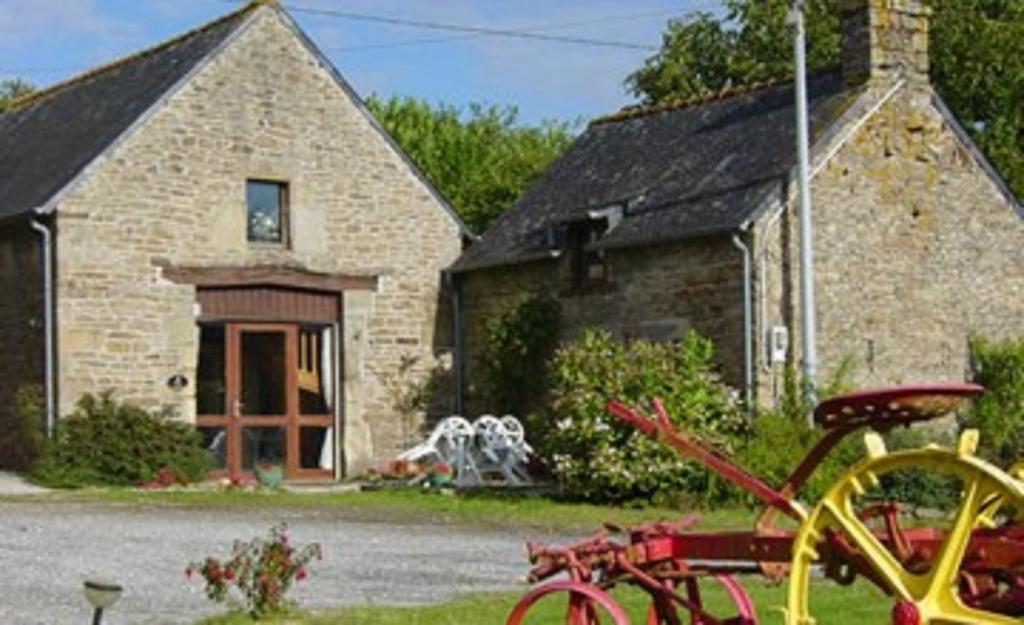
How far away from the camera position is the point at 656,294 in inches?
959

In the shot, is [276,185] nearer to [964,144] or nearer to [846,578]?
[964,144]

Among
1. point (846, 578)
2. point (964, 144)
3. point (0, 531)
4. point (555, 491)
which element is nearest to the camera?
point (846, 578)

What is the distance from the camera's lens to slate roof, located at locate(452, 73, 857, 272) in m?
23.6

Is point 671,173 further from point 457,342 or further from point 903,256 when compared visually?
point 457,342

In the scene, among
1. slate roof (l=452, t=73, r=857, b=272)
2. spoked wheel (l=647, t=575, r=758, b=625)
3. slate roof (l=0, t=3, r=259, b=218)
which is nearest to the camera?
spoked wheel (l=647, t=575, r=758, b=625)

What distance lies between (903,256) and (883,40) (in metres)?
3.05

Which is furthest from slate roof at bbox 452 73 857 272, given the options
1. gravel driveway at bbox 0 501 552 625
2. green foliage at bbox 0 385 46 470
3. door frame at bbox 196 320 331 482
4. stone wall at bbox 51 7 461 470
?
gravel driveway at bbox 0 501 552 625

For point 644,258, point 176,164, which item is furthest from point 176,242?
point 644,258

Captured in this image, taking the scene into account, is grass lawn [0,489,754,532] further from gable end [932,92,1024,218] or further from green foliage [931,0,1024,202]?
green foliage [931,0,1024,202]

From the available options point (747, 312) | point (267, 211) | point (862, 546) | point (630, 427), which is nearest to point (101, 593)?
point (862, 546)

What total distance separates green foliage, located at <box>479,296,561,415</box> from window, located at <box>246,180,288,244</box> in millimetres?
3646

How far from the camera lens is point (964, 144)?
2517 centimetres

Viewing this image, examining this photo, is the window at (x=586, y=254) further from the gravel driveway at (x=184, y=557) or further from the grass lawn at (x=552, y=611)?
the grass lawn at (x=552, y=611)

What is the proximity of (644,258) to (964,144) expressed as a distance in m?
5.07
